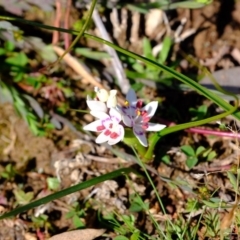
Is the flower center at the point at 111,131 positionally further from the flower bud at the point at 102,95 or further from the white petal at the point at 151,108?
the white petal at the point at 151,108

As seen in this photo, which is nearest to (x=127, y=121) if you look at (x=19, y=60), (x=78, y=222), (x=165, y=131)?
(x=165, y=131)

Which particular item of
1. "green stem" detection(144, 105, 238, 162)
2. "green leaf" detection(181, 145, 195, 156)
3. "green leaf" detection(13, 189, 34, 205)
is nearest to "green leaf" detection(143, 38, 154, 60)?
"green leaf" detection(181, 145, 195, 156)

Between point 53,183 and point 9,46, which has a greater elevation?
point 9,46

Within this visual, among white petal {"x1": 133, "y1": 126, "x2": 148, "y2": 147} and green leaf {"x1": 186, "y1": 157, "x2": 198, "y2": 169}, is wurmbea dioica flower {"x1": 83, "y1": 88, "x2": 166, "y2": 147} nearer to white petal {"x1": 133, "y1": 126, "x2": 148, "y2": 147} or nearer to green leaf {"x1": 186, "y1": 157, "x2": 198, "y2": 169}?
white petal {"x1": 133, "y1": 126, "x2": 148, "y2": 147}

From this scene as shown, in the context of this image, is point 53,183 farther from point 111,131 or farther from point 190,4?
point 190,4

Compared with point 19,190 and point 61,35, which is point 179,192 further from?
point 61,35

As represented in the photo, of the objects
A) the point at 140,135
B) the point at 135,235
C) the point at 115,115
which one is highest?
the point at 115,115

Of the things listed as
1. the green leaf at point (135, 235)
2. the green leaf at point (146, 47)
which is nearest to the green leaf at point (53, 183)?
the green leaf at point (135, 235)
